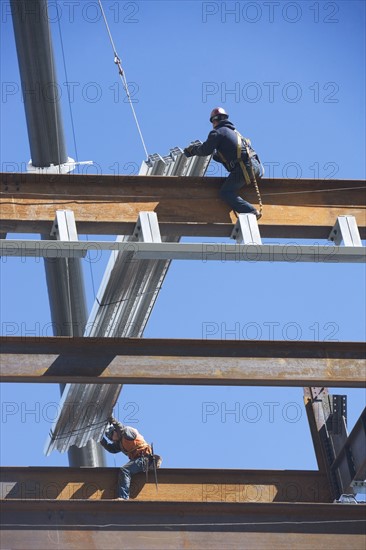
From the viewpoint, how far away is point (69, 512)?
8.88 metres

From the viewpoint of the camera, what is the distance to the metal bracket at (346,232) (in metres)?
9.74

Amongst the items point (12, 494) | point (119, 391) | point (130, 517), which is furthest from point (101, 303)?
point (130, 517)

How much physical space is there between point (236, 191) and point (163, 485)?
3.29 metres

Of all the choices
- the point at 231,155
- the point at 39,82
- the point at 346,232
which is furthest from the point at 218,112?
the point at 39,82

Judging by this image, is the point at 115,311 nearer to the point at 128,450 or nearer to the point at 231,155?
the point at 128,450

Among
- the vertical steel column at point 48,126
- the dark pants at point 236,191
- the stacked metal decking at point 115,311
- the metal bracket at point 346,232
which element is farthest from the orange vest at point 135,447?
the vertical steel column at point 48,126

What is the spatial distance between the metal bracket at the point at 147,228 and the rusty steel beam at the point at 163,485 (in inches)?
Result: 108

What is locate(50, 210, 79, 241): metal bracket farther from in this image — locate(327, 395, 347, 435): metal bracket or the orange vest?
locate(327, 395, 347, 435): metal bracket

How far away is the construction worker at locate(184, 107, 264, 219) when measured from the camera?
32.8 ft

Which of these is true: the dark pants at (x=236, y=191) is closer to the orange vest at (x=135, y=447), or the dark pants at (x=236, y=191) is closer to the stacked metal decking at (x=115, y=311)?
the stacked metal decking at (x=115, y=311)

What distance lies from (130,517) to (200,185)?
3.40 m

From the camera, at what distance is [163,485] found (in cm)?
1069

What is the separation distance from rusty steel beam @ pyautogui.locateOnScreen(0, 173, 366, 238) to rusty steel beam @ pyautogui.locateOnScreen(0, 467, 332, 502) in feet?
8.81

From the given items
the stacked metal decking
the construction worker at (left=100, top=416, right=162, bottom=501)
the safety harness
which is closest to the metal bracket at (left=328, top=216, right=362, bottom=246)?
the safety harness
